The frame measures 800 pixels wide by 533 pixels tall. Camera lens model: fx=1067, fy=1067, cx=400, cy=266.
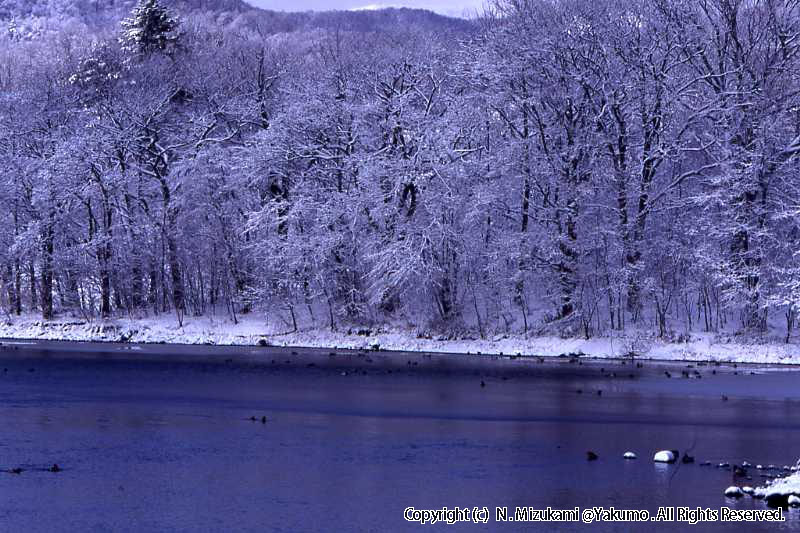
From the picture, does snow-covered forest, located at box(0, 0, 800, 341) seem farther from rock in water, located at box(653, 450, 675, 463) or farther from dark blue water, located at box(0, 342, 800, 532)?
rock in water, located at box(653, 450, 675, 463)

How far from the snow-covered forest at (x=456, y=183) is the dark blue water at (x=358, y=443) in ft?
34.6

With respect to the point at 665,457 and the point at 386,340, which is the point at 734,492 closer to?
the point at 665,457

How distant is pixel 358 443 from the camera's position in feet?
82.0

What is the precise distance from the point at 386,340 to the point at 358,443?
2925 cm

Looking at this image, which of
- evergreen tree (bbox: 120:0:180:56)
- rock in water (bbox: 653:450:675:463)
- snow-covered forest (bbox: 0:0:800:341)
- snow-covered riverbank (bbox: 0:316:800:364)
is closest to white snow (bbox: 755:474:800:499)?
rock in water (bbox: 653:450:675:463)

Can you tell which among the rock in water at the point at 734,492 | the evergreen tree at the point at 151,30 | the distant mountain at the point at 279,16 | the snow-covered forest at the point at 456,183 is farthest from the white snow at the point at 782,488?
the distant mountain at the point at 279,16

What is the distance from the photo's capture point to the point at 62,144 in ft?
207

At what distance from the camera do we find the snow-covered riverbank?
47625 millimetres

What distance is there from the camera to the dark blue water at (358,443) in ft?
60.5

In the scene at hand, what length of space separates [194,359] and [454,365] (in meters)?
11.7

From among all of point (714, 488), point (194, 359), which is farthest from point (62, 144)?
point (714, 488)

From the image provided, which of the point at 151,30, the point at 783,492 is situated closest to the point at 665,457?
the point at 783,492

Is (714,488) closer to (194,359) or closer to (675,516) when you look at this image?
(675,516)

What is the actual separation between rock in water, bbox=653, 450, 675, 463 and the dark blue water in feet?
1.52
